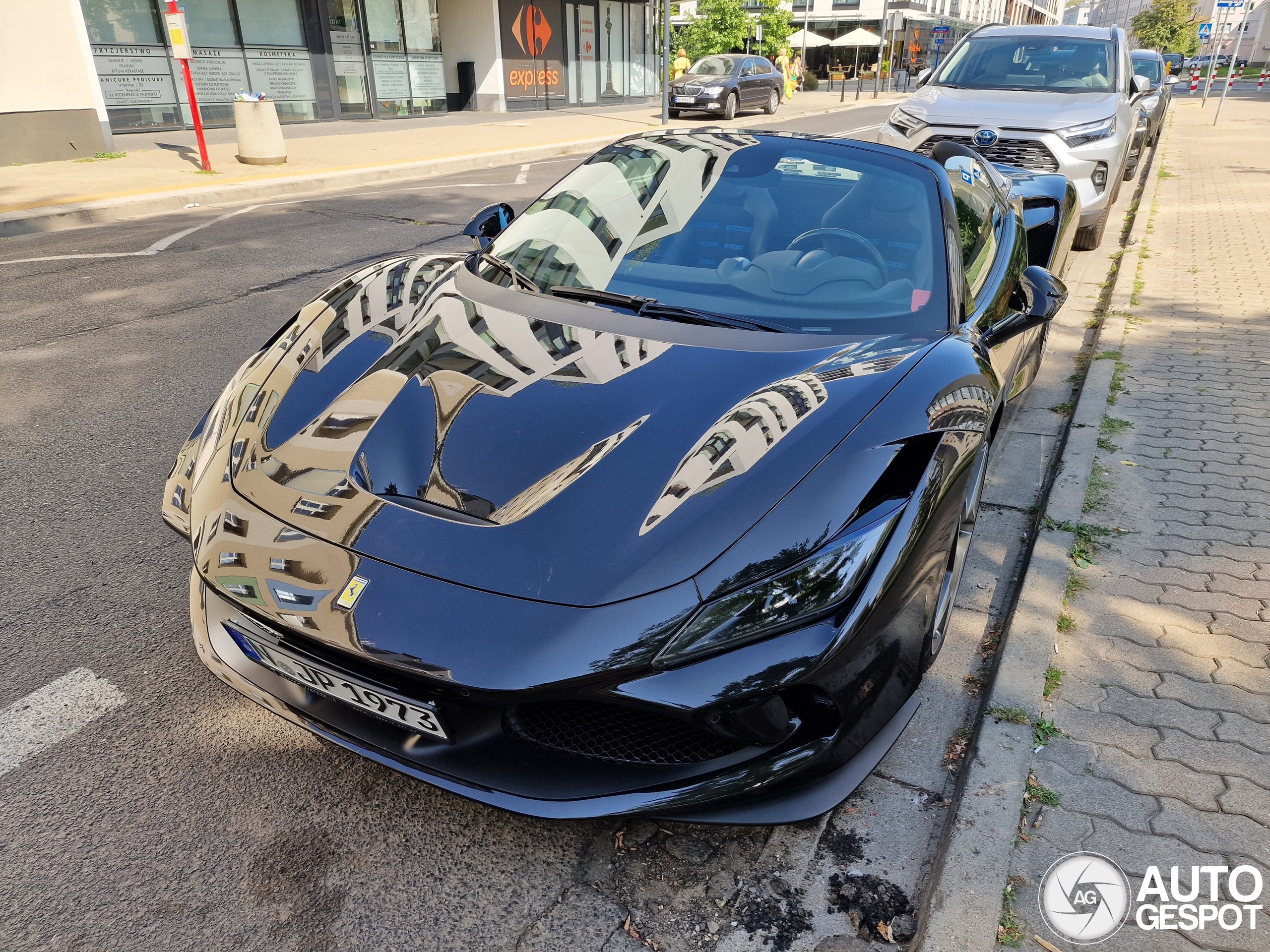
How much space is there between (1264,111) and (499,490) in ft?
106

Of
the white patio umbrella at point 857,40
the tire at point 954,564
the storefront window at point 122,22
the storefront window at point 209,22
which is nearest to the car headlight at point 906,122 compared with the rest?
the tire at point 954,564

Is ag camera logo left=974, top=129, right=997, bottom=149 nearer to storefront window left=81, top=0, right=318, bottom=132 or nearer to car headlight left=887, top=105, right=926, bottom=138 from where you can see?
car headlight left=887, top=105, right=926, bottom=138

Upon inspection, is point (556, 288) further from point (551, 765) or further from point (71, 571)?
point (71, 571)

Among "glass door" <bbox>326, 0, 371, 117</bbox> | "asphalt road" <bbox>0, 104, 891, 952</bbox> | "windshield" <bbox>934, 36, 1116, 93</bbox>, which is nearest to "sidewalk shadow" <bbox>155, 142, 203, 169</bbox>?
"glass door" <bbox>326, 0, 371, 117</bbox>

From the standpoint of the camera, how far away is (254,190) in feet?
35.6

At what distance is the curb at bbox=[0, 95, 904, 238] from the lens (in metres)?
8.84

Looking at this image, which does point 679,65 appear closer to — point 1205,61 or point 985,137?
point 985,137

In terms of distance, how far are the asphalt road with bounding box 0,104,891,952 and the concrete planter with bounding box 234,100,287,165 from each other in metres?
9.49

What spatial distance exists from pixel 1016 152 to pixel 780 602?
6.92 m

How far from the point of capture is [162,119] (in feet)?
52.4

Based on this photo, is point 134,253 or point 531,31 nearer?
point 134,253

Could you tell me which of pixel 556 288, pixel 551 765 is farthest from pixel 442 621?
pixel 556 288

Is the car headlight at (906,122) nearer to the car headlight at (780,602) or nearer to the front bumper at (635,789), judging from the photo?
the car headlight at (780,602)

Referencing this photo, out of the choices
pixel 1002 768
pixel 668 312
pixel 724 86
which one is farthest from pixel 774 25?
pixel 1002 768
